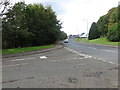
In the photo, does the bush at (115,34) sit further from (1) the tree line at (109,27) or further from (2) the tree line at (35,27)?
(2) the tree line at (35,27)

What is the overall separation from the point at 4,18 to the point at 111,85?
1835 centimetres

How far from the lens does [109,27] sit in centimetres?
4016

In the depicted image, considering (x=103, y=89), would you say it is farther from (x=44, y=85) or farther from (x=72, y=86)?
(x=44, y=85)

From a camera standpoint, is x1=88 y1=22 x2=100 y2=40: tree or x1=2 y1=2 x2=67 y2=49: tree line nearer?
x1=2 y1=2 x2=67 y2=49: tree line

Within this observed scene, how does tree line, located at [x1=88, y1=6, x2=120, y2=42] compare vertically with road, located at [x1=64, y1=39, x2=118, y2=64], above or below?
above

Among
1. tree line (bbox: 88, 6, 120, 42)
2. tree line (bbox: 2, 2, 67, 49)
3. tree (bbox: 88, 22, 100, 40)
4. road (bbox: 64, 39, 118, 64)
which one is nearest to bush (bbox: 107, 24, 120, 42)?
tree line (bbox: 88, 6, 120, 42)

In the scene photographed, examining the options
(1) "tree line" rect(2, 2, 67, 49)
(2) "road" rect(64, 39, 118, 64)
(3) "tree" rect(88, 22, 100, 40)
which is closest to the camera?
(2) "road" rect(64, 39, 118, 64)

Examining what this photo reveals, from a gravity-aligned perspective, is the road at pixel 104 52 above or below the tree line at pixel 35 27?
below

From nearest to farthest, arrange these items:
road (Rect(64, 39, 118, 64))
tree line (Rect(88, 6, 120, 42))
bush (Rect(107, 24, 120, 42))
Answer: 1. road (Rect(64, 39, 118, 64))
2. bush (Rect(107, 24, 120, 42))
3. tree line (Rect(88, 6, 120, 42))

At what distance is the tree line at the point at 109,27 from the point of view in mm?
35566

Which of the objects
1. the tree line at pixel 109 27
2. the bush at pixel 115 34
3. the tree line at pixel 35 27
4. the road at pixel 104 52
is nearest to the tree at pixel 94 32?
the tree line at pixel 109 27

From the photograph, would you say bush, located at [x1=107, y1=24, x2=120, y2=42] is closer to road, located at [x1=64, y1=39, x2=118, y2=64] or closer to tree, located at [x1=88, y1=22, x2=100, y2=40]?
road, located at [x1=64, y1=39, x2=118, y2=64]

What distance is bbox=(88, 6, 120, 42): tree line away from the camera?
35.6 meters

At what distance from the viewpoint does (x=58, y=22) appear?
122ft
